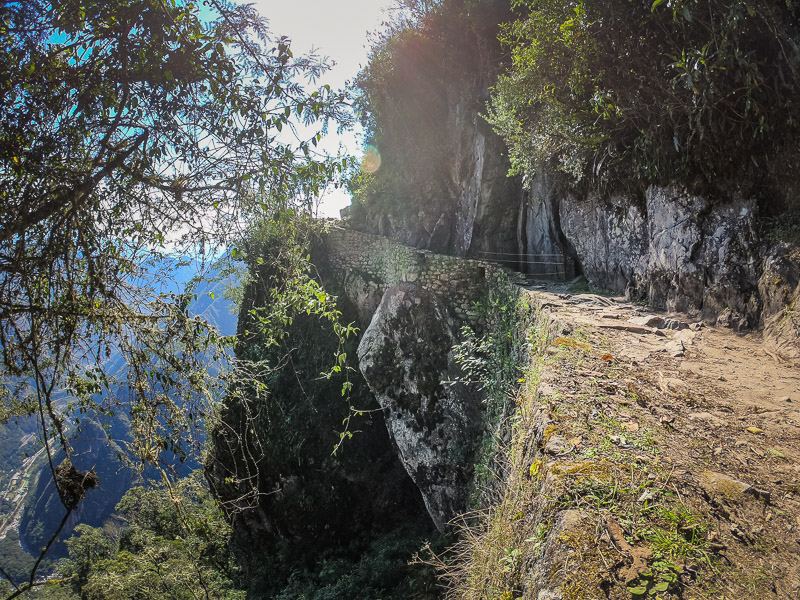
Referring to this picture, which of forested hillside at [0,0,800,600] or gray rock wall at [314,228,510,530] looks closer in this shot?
forested hillside at [0,0,800,600]

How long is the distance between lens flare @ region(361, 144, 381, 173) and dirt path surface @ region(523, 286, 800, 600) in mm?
15226

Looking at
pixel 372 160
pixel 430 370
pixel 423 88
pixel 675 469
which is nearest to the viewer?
pixel 675 469

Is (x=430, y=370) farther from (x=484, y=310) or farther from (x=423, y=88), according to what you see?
(x=423, y=88)

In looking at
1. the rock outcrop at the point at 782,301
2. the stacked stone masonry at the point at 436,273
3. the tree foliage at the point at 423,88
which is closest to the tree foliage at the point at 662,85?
the rock outcrop at the point at 782,301

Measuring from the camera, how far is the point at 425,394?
9.75 metres

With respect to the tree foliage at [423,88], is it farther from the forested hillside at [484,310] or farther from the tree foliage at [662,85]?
the tree foliage at [662,85]

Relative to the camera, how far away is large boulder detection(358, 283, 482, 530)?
882 centimetres

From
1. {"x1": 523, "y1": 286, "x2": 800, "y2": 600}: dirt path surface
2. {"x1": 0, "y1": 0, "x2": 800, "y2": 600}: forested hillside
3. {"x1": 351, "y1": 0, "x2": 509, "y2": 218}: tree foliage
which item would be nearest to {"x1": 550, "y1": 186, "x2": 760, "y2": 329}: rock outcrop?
{"x1": 0, "y1": 0, "x2": 800, "y2": 600}: forested hillside

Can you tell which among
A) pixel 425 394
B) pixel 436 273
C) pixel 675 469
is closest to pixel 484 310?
pixel 436 273

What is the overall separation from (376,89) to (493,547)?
17.5 metres

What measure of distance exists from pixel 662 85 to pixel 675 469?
218 inches

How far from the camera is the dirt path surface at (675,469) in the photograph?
1.45 m

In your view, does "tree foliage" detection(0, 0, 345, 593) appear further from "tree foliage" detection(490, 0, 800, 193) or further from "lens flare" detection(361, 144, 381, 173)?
"lens flare" detection(361, 144, 381, 173)

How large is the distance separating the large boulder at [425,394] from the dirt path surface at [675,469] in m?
5.36
